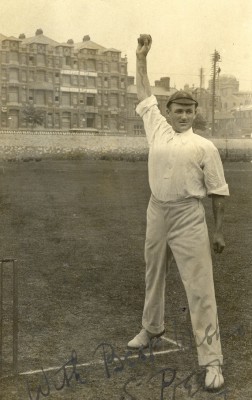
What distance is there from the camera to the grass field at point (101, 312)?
13.4 ft

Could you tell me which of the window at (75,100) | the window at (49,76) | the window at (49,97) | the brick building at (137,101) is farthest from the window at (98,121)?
the window at (49,76)

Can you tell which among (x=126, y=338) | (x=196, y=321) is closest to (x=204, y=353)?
(x=196, y=321)

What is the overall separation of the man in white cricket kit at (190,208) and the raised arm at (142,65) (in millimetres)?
373

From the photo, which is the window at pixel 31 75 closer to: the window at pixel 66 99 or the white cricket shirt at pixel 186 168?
the window at pixel 66 99

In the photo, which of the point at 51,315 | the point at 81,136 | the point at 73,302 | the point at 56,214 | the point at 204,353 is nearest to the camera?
the point at 204,353

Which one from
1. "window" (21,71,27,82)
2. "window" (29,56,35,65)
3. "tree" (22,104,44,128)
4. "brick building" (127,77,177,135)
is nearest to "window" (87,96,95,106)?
"brick building" (127,77,177,135)

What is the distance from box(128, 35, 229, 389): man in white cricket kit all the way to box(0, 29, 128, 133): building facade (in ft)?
153

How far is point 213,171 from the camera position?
4086 millimetres

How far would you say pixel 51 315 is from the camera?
19.1ft

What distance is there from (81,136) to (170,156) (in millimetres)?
51602

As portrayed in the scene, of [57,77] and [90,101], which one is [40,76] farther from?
[90,101]

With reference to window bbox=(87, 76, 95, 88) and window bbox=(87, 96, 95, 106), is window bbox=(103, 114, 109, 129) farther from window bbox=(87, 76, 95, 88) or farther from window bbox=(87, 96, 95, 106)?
window bbox=(87, 76, 95, 88)

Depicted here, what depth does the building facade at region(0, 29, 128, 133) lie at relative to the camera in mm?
54031

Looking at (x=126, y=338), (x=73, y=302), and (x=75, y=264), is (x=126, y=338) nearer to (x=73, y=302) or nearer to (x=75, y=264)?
(x=73, y=302)
